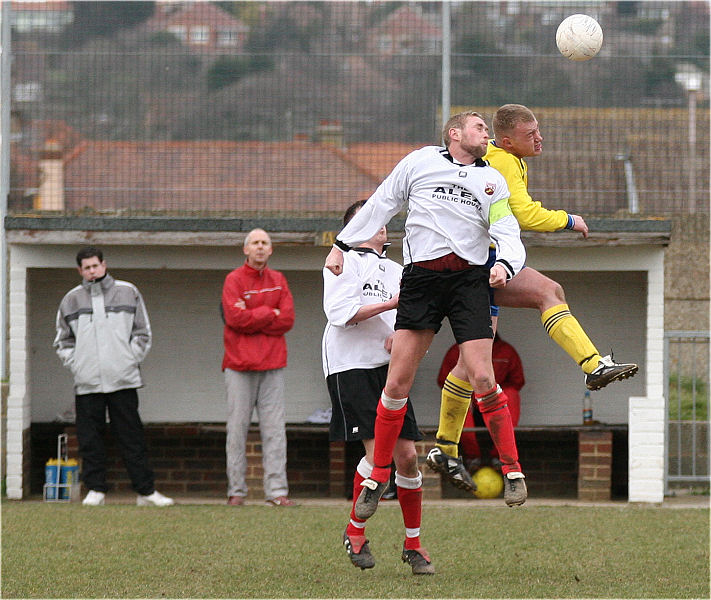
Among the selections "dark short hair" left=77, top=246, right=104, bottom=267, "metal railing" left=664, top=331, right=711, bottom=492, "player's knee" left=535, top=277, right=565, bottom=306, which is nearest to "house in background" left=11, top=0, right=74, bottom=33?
"dark short hair" left=77, top=246, right=104, bottom=267

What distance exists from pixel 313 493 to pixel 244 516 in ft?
7.93

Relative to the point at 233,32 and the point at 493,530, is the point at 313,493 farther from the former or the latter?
the point at 233,32

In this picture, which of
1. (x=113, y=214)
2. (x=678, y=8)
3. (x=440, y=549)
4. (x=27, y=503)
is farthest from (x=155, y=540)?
(x=678, y=8)

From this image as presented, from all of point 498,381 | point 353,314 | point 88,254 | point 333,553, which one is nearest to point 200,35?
point 88,254

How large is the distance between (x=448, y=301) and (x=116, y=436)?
492 centimetres

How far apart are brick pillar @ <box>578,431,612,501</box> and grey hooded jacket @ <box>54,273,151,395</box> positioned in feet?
12.9

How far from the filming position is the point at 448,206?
5996mm

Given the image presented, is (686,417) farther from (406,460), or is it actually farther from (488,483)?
(406,460)

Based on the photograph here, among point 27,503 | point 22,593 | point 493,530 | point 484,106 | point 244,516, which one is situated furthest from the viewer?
point 484,106

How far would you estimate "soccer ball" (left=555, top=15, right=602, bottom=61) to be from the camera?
246 inches

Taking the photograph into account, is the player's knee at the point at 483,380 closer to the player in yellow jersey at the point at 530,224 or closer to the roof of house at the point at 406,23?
the player in yellow jersey at the point at 530,224

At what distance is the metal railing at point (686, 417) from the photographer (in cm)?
1087

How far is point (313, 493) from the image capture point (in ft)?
38.3

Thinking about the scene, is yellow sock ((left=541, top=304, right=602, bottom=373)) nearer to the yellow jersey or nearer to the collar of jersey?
the yellow jersey
